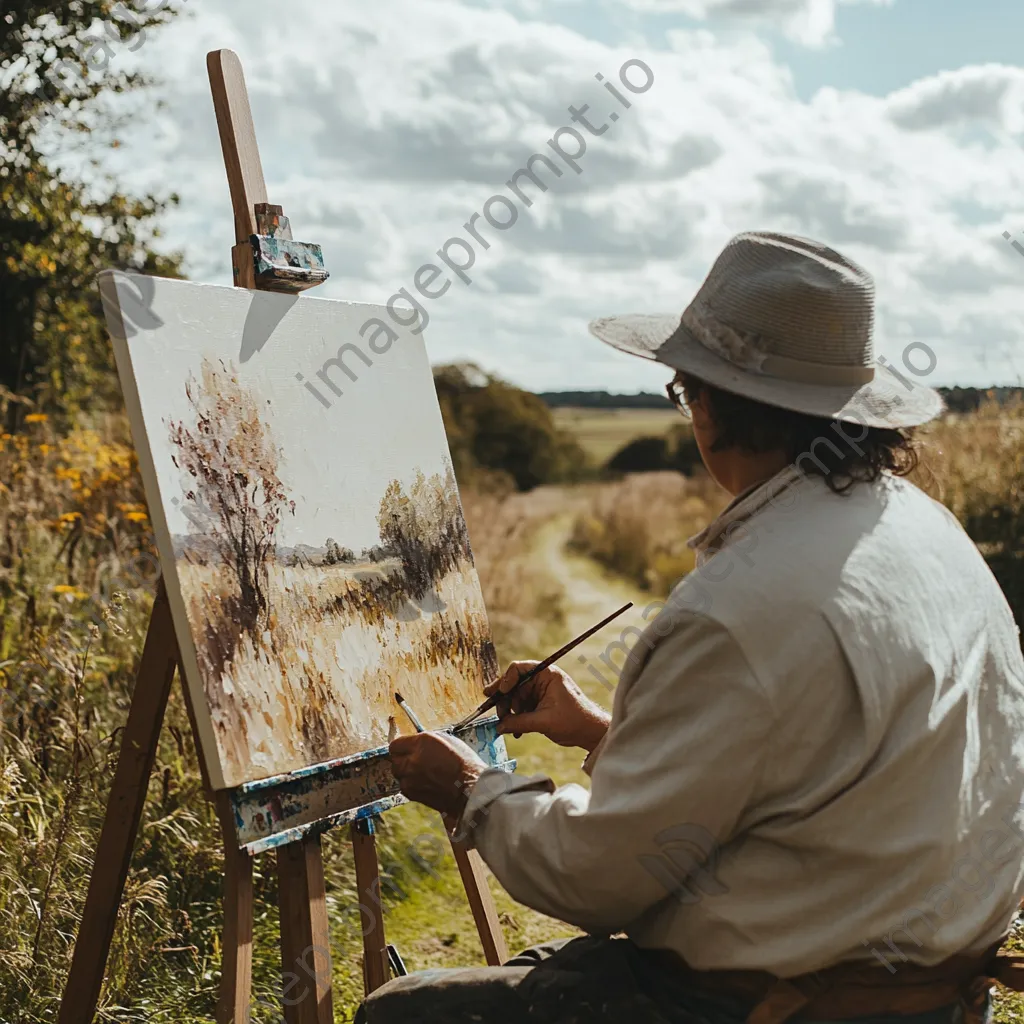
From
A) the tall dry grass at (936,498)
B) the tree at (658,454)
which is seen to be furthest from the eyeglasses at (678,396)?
the tree at (658,454)

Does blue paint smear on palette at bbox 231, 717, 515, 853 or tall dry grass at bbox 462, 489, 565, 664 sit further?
tall dry grass at bbox 462, 489, 565, 664

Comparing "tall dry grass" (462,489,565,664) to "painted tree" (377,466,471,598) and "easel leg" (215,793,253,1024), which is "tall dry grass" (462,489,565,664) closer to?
"painted tree" (377,466,471,598)

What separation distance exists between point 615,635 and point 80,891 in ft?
21.4

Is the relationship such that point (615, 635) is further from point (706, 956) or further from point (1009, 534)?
point (706, 956)

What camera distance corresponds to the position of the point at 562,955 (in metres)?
1.75

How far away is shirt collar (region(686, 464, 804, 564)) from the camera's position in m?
1.65

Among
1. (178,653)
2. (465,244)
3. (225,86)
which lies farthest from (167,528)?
(465,244)

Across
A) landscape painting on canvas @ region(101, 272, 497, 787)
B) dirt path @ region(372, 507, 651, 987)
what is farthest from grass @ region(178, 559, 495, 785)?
dirt path @ region(372, 507, 651, 987)

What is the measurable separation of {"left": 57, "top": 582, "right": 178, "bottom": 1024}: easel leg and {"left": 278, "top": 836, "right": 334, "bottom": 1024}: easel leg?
292mm

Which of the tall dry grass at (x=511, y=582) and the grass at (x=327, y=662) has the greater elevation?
the grass at (x=327, y=662)

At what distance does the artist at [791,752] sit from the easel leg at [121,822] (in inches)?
25.4

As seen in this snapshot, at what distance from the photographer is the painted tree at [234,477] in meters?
2.04

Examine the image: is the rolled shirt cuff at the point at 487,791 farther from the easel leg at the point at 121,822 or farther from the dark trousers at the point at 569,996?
the easel leg at the point at 121,822

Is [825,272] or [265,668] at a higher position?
[825,272]
